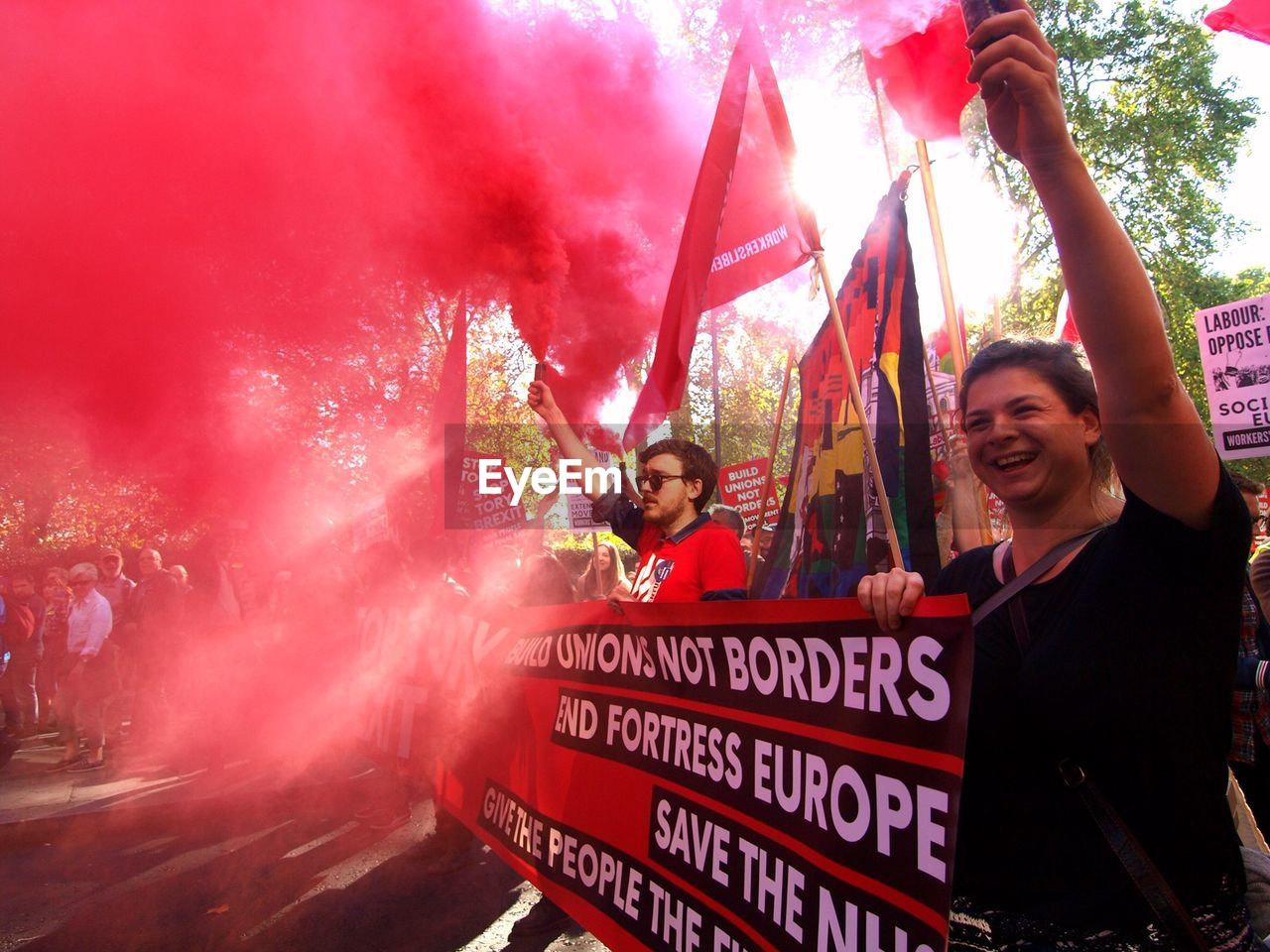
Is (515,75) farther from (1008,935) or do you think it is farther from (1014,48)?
(1008,935)

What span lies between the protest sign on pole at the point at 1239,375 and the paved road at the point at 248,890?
5352 millimetres

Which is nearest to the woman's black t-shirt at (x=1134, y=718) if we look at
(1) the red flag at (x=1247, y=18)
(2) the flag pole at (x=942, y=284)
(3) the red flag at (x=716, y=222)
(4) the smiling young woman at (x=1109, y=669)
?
(4) the smiling young woman at (x=1109, y=669)

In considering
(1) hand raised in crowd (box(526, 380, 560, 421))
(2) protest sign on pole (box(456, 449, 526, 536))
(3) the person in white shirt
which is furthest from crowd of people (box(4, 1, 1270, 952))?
(3) the person in white shirt

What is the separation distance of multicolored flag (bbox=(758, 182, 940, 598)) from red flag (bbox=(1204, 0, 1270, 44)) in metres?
2.11

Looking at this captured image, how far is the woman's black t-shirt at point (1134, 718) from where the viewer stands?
1134mm

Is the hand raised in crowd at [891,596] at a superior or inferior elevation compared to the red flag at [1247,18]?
inferior

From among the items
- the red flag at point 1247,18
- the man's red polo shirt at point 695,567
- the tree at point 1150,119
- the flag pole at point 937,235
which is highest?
the tree at point 1150,119

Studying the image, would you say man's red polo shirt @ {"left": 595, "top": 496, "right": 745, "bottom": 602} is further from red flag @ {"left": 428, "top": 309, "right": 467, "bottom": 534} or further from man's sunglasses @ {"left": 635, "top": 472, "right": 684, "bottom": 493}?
red flag @ {"left": 428, "top": 309, "right": 467, "bottom": 534}

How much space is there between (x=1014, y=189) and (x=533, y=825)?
1660 centimetres

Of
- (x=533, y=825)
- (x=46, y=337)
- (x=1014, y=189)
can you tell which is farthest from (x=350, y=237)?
(x=1014, y=189)

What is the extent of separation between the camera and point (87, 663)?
25.9 ft

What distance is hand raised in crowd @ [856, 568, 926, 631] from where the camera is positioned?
1.47m

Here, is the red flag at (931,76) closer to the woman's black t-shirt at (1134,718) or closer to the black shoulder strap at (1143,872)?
the woman's black t-shirt at (1134,718)

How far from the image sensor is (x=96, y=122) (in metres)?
3.82
